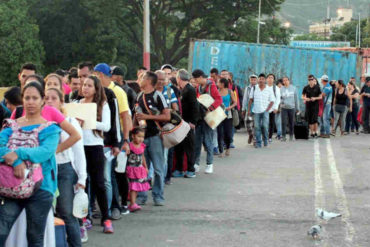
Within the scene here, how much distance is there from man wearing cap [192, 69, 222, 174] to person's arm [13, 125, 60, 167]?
22.8 ft

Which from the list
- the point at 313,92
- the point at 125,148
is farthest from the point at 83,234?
the point at 313,92

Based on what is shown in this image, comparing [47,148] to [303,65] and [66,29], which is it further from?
[66,29]

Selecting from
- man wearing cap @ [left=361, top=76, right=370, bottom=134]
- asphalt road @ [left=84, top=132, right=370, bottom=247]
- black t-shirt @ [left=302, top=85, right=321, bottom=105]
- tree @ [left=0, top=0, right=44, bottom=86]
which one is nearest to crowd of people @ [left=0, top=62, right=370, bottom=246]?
asphalt road @ [left=84, top=132, right=370, bottom=247]

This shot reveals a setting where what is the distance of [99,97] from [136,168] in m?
1.71

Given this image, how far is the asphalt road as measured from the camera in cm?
716

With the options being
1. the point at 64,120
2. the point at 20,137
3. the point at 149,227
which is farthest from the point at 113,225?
the point at 20,137

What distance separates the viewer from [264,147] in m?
16.5

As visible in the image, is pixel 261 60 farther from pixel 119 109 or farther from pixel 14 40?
pixel 14 40

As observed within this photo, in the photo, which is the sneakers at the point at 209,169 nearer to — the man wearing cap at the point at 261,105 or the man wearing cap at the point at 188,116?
the man wearing cap at the point at 188,116

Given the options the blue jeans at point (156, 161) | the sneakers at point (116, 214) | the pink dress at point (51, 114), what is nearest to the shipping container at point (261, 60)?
the blue jeans at point (156, 161)

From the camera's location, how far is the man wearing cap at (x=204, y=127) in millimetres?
12039

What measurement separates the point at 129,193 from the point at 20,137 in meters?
3.82

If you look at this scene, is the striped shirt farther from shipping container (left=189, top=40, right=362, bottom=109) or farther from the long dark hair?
the long dark hair

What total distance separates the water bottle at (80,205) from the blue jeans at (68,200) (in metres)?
0.05
